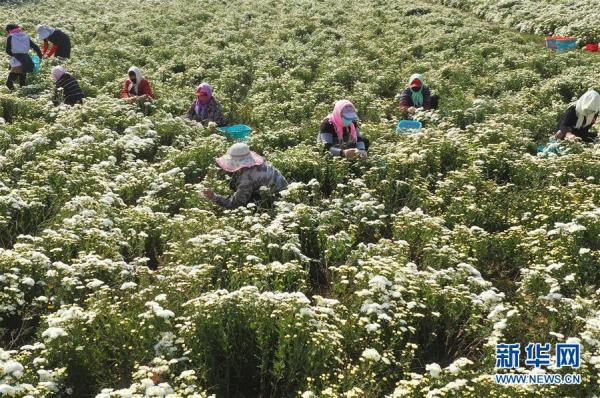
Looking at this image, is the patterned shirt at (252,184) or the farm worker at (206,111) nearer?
the patterned shirt at (252,184)

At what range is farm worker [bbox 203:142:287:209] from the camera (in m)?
6.93

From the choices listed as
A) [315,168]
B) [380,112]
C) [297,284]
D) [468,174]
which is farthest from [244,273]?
[380,112]

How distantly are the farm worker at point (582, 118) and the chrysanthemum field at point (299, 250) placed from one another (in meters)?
0.56

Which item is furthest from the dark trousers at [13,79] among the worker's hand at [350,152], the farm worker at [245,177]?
the worker's hand at [350,152]

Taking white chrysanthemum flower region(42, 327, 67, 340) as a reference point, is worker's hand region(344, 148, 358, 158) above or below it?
below

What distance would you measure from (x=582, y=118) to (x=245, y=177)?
585 cm

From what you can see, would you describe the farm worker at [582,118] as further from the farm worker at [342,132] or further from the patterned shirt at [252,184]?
the patterned shirt at [252,184]

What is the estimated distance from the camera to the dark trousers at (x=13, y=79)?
12.5 meters

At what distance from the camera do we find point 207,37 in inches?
778

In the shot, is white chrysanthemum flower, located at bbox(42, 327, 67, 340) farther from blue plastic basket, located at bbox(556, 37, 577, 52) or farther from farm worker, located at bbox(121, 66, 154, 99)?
blue plastic basket, located at bbox(556, 37, 577, 52)

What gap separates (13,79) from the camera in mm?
12742

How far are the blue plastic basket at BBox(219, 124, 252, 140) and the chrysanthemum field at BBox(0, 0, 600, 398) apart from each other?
0.26 meters

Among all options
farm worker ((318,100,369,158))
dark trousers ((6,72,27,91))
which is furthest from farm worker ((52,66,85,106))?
farm worker ((318,100,369,158))

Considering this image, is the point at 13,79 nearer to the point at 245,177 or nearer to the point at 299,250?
the point at 245,177
